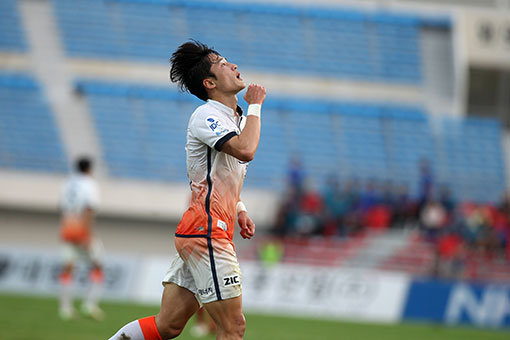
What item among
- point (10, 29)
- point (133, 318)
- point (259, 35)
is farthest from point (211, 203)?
point (10, 29)

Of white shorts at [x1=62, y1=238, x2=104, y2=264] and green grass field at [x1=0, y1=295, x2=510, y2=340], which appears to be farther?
white shorts at [x1=62, y1=238, x2=104, y2=264]

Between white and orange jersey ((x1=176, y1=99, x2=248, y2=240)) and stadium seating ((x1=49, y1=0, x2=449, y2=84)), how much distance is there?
2142 cm

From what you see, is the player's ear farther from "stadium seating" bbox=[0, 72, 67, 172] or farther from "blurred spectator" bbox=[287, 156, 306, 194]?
"stadium seating" bbox=[0, 72, 67, 172]

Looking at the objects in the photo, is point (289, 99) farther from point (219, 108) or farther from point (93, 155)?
point (219, 108)

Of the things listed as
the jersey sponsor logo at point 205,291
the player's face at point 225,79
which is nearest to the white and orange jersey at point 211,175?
the player's face at point 225,79

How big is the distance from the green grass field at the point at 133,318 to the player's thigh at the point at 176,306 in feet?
12.3

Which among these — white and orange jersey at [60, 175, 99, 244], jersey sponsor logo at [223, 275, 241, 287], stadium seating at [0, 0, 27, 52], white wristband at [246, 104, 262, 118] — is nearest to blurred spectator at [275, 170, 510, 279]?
white and orange jersey at [60, 175, 99, 244]

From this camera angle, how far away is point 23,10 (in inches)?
1054

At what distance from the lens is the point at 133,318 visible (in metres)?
12.1

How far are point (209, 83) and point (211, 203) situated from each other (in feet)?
2.65

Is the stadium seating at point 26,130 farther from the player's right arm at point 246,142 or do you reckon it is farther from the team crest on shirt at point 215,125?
the player's right arm at point 246,142

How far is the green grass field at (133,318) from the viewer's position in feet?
30.8

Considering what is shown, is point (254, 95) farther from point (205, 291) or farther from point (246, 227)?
point (205, 291)

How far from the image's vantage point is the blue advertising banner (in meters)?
16.4
